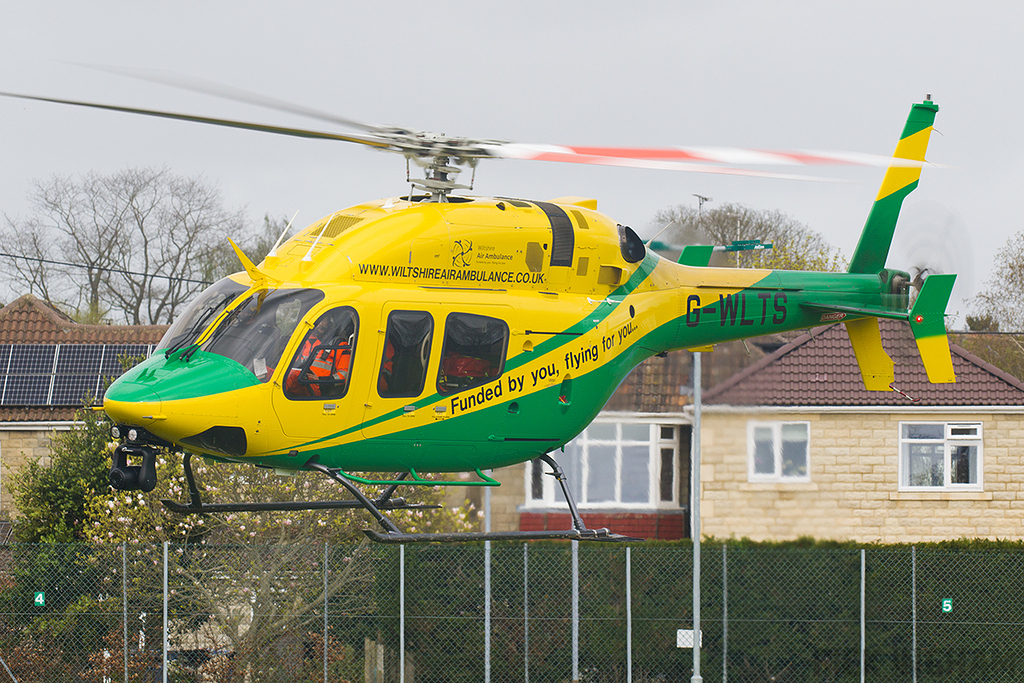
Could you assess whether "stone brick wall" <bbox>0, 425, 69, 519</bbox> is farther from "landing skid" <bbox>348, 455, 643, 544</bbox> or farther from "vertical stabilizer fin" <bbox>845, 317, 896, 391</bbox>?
"landing skid" <bbox>348, 455, 643, 544</bbox>

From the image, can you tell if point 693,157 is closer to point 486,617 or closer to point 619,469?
point 486,617

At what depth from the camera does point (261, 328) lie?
9.09 meters

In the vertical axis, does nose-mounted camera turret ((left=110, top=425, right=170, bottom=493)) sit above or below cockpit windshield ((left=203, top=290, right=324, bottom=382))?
below

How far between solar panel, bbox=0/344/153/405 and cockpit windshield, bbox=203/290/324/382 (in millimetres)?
18024

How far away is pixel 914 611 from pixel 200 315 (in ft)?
43.2

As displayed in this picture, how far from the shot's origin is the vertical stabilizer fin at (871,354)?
13.0 meters

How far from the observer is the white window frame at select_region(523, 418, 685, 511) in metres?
19.5

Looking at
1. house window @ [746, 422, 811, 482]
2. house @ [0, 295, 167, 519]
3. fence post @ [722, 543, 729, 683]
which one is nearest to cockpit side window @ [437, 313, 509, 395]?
house window @ [746, 422, 811, 482]

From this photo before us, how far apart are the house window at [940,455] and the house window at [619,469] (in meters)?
4.16

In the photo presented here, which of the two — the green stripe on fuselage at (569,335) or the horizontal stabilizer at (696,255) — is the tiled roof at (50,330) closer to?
the horizontal stabilizer at (696,255)

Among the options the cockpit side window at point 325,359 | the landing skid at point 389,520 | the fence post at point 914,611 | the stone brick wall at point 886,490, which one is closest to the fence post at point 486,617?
the stone brick wall at point 886,490

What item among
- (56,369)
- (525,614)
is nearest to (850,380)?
(525,614)

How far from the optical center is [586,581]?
19.2 m

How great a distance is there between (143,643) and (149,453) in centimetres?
1062
